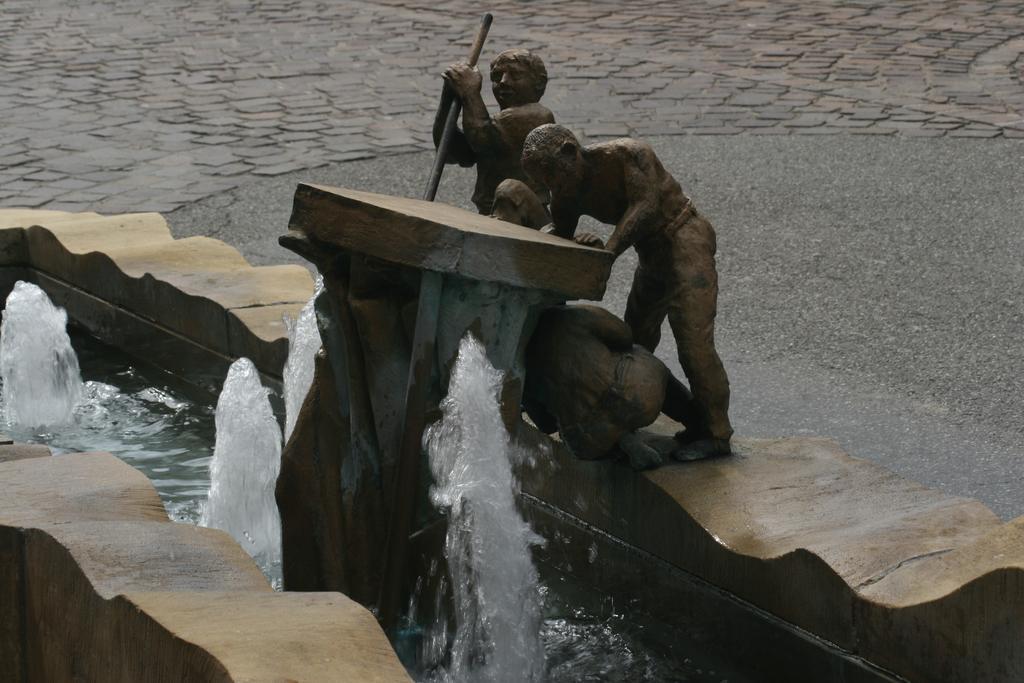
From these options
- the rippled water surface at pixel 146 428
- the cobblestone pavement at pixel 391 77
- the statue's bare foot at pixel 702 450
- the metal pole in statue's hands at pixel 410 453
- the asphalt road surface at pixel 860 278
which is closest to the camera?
the metal pole in statue's hands at pixel 410 453

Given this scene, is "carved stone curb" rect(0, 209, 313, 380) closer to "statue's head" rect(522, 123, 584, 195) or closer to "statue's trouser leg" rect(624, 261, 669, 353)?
"statue's trouser leg" rect(624, 261, 669, 353)

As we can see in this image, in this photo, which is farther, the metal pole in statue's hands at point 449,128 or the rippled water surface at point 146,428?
the rippled water surface at point 146,428

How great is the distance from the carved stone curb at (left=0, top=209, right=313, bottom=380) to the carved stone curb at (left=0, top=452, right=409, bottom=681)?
202 cm

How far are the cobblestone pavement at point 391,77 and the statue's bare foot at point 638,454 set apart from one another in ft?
18.2

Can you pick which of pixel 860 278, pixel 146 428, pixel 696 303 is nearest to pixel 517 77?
pixel 696 303

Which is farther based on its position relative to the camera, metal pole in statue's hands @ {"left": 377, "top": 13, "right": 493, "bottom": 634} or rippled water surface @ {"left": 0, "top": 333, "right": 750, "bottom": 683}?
rippled water surface @ {"left": 0, "top": 333, "right": 750, "bottom": 683}

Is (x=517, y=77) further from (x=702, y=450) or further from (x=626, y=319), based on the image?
(x=702, y=450)

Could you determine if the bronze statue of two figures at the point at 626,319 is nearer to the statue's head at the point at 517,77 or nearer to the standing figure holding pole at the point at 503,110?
the standing figure holding pole at the point at 503,110

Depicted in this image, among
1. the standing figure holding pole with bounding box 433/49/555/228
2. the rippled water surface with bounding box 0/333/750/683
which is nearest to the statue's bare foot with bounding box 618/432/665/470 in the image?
the rippled water surface with bounding box 0/333/750/683

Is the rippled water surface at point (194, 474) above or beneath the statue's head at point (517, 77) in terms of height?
beneath

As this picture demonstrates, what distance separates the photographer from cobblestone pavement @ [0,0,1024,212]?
1020cm

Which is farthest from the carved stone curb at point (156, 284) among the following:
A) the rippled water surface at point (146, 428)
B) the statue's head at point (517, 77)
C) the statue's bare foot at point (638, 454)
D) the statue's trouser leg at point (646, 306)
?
the statue's bare foot at point (638, 454)

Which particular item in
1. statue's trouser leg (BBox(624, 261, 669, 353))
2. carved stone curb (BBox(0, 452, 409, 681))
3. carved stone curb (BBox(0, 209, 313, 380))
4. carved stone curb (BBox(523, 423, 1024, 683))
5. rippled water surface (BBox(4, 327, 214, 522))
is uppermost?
statue's trouser leg (BBox(624, 261, 669, 353))

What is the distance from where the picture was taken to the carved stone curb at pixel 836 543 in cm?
329
